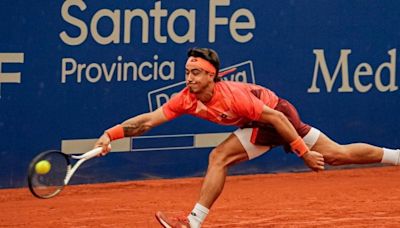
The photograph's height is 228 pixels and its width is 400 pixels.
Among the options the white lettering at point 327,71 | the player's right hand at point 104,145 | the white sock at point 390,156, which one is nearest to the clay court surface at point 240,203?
the white sock at point 390,156

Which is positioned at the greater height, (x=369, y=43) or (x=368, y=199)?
(x=369, y=43)

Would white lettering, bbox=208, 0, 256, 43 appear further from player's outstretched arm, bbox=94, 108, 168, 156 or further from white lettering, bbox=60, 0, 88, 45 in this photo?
player's outstretched arm, bbox=94, 108, 168, 156

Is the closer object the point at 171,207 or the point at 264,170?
the point at 171,207

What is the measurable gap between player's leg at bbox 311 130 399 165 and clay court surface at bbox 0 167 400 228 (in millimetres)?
734

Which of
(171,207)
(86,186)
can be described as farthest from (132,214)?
(86,186)

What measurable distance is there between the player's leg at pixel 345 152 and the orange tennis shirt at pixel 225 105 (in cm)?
75

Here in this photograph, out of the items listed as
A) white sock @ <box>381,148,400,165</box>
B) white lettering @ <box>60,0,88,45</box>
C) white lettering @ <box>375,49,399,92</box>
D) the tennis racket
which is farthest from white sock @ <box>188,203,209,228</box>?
white lettering @ <box>375,49,399,92</box>

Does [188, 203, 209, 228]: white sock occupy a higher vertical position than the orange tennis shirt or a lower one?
lower

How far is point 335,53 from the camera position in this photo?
41.1 feet

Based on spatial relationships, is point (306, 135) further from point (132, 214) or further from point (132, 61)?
point (132, 61)

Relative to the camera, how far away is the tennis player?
8.20 meters

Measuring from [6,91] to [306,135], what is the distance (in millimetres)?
3353

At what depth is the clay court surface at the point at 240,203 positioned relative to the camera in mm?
9664

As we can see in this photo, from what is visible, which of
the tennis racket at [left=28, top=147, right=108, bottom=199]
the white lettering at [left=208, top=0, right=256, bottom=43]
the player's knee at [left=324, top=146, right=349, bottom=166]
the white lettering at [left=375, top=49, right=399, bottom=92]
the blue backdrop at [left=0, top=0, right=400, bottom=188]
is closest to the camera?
the tennis racket at [left=28, top=147, right=108, bottom=199]
